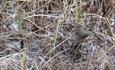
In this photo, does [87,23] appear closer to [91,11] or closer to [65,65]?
[91,11]

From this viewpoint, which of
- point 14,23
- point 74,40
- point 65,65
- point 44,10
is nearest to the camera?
point 65,65

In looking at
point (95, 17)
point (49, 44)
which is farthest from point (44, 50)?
point (95, 17)

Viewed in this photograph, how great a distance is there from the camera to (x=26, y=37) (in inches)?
74.5

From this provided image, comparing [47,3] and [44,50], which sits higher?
[47,3]

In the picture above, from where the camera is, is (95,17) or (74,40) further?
(95,17)

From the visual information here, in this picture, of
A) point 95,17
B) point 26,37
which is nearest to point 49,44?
point 26,37

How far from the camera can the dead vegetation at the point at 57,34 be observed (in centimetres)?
175

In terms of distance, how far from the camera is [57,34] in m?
1.84

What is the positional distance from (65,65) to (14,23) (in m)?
0.47

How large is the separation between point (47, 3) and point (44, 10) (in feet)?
0.18

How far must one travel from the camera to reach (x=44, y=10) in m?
2.12

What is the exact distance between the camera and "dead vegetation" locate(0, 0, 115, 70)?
5.74 feet

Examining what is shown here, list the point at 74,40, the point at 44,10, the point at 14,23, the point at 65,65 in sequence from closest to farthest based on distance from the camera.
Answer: the point at 65,65
the point at 74,40
the point at 14,23
the point at 44,10

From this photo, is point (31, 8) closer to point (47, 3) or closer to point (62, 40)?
point (47, 3)
